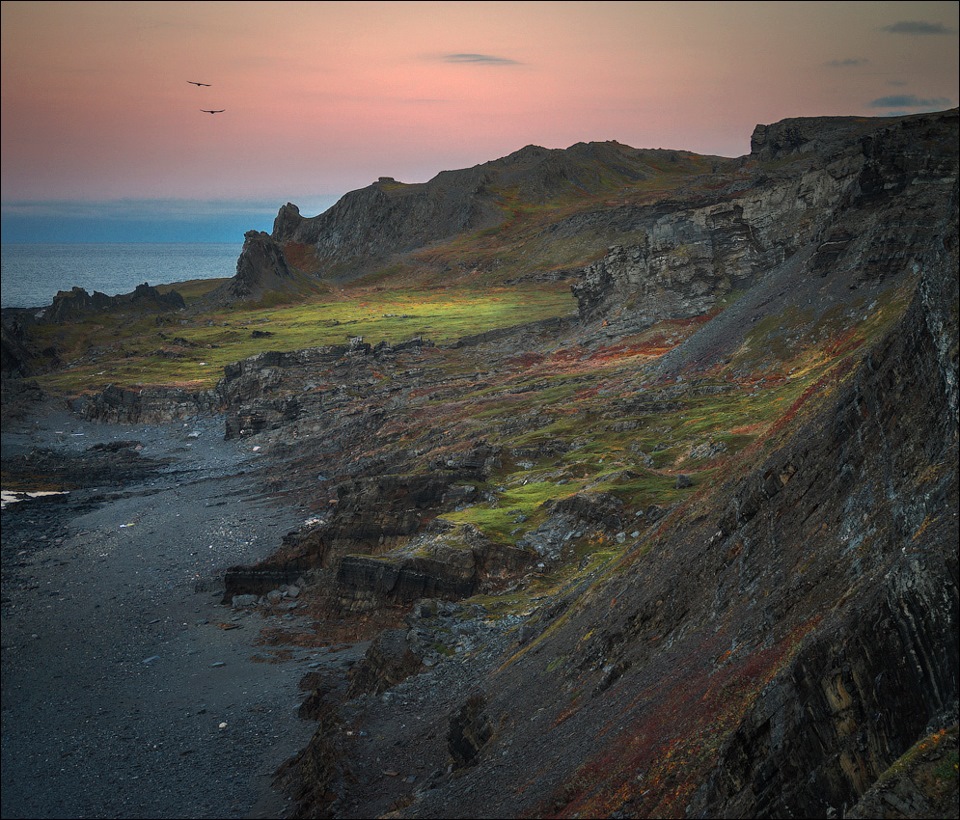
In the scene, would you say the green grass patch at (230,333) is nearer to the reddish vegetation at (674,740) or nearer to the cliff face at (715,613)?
the cliff face at (715,613)

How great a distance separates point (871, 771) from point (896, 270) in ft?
195

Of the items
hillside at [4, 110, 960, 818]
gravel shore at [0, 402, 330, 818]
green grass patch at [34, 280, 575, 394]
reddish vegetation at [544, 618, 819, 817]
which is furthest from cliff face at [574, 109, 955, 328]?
gravel shore at [0, 402, 330, 818]

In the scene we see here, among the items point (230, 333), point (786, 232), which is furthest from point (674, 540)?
point (230, 333)

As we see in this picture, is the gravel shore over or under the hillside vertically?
under

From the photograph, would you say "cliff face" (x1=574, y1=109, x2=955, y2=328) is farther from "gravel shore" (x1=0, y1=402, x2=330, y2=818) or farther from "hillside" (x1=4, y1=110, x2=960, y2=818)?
"gravel shore" (x1=0, y1=402, x2=330, y2=818)

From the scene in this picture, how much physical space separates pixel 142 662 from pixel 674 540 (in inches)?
1242

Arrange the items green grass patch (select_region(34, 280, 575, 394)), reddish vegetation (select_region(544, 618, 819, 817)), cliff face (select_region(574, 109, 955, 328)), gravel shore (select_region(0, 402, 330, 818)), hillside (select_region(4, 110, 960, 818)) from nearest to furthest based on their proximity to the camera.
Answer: hillside (select_region(4, 110, 960, 818)) → reddish vegetation (select_region(544, 618, 819, 817)) → gravel shore (select_region(0, 402, 330, 818)) → cliff face (select_region(574, 109, 955, 328)) → green grass patch (select_region(34, 280, 575, 394))

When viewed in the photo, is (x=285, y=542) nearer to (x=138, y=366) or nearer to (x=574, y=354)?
(x=574, y=354)

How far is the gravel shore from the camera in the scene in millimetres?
34500

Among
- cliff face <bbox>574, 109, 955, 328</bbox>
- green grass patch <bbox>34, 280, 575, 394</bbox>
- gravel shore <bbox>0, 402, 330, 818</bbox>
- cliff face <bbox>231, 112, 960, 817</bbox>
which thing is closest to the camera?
cliff face <bbox>231, 112, 960, 817</bbox>

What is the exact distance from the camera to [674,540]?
3328cm

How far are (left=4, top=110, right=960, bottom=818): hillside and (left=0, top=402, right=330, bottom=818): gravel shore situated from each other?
2.41 metres

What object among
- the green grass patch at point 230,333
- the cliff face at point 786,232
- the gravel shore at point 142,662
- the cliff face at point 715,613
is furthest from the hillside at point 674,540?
the green grass patch at point 230,333

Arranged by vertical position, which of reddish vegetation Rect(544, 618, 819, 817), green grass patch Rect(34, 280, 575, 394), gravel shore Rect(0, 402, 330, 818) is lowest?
gravel shore Rect(0, 402, 330, 818)
